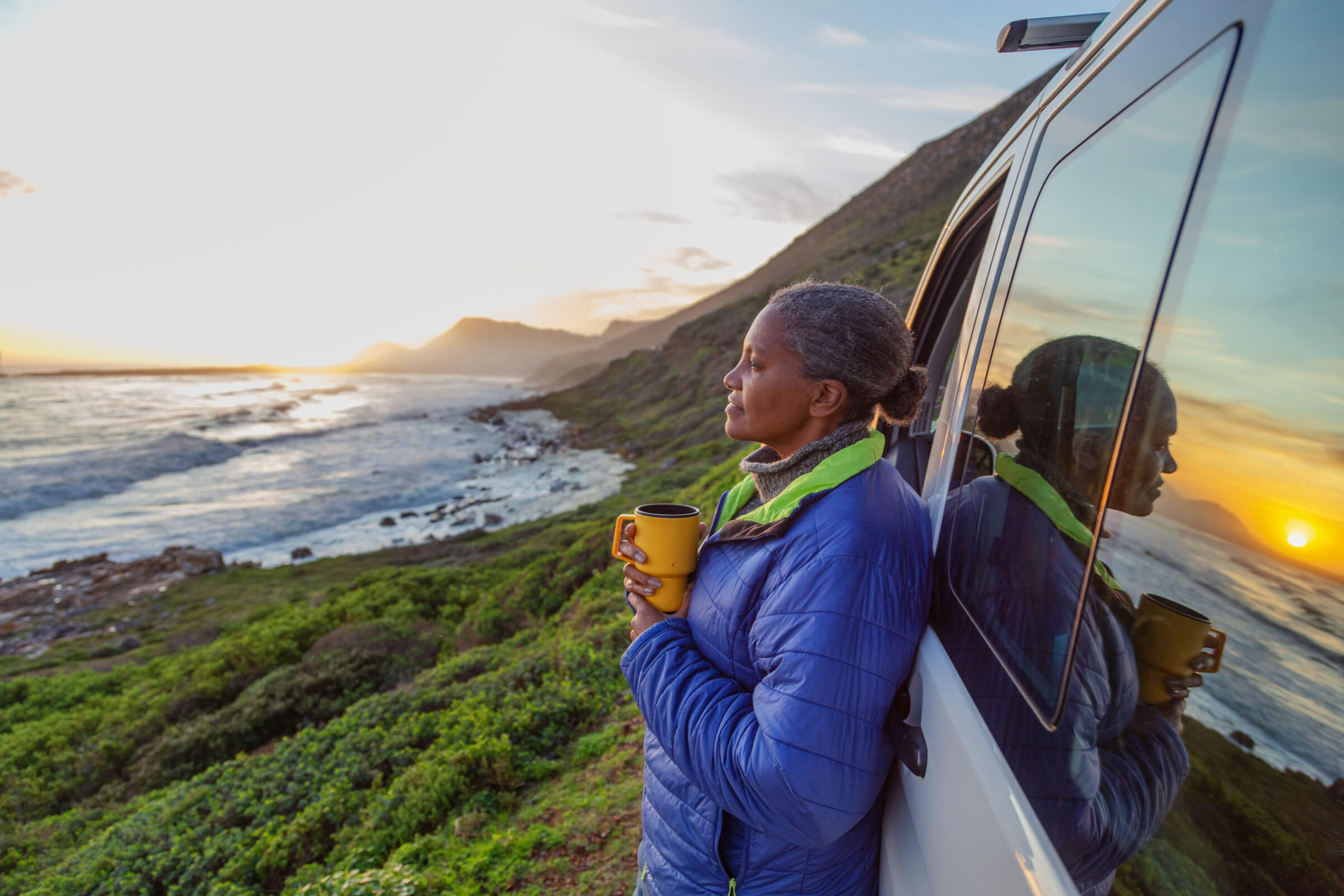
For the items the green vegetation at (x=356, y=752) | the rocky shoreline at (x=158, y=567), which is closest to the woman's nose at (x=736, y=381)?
the green vegetation at (x=356, y=752)

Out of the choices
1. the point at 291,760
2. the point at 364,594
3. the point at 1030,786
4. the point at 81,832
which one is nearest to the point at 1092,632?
the point at 1030,786

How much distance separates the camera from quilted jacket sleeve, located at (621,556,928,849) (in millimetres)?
1266

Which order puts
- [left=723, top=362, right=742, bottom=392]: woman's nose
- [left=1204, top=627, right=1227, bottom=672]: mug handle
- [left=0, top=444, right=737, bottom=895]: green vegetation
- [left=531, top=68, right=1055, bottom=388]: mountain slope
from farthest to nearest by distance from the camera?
[left=531, top=68, right=1055, bottom=388]: mountain slope, [left=0, top=444, right=737, bottom=895]: green vegetation, [left=723, top=362, right=742, bottom=392]: woman's nose, [left=1204, top=627, right=1227, bottom=672]: mug handle

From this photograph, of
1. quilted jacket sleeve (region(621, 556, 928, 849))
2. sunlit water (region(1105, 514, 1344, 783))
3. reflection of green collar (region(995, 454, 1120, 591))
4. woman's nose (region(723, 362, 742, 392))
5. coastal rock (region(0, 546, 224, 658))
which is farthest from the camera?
coastal rock (region(0, 546, 224, 658))

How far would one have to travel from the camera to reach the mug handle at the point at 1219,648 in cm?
70

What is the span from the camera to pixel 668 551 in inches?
65.7

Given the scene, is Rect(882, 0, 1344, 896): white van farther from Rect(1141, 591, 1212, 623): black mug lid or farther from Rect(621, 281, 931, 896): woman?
Rect(621, 281, 931, 896): woman

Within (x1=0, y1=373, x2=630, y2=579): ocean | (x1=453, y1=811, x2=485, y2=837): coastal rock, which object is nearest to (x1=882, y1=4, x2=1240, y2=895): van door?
(x1=453, y1=811, x2=485, y2=837): coastal rock

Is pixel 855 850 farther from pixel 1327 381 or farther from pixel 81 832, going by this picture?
pixel 81 832

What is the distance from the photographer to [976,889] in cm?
101

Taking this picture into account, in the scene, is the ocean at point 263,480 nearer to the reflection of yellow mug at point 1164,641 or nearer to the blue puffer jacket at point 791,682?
the blue puffer jacket at point 791,682

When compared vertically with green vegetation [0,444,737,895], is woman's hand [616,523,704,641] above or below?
above

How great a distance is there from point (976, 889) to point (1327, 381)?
85cm

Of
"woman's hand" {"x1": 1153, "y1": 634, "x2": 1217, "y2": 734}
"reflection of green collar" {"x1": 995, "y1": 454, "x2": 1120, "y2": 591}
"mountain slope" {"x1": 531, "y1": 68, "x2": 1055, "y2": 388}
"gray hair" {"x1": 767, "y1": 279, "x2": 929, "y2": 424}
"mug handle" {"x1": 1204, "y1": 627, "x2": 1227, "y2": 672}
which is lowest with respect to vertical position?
"woman's hand" {"x1": 1153, "y1": 634, "x2": 1217, "y2": 734}
